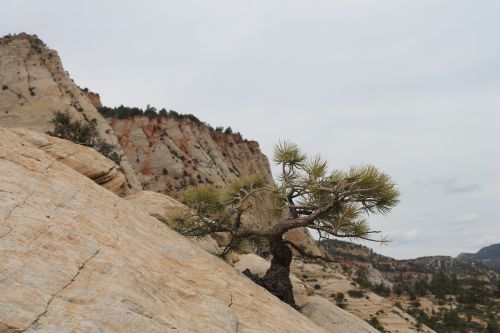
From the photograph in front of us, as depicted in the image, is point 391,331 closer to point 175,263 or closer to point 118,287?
point 175,263

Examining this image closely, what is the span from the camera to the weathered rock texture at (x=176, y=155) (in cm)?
5044

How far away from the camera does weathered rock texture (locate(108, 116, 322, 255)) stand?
165 ft

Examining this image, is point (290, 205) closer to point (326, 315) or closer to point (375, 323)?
point (326, 315)

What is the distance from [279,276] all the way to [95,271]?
7381mm

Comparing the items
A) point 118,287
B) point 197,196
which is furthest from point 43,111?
point 118,287

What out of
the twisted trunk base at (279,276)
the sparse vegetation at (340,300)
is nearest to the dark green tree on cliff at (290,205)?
the twisted trunk base at (279,276)

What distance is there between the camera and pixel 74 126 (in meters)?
24.4

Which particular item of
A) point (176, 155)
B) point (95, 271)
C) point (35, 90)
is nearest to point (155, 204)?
point (95, 271)

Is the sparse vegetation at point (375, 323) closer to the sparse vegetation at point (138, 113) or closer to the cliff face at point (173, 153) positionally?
the cliff face at point (173, 153)

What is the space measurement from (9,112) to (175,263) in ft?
130

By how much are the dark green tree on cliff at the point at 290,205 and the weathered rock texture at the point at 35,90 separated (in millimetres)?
24446

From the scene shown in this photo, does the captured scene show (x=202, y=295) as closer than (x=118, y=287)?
No

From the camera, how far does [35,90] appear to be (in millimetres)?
44688

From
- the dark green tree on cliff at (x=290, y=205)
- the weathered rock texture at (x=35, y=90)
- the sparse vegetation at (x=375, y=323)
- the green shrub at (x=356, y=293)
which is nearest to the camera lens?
the dark green tree on cliff at (x=290, y=205)
